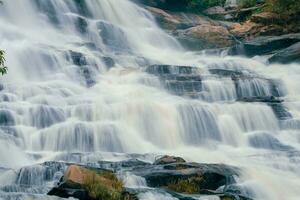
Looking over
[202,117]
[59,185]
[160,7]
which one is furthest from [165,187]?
[160,7]

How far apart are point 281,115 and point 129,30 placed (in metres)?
16.6

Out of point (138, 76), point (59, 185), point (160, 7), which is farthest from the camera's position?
point (160, 7)

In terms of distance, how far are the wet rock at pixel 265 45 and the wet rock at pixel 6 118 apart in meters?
17.6

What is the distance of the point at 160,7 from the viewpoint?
43344 mm

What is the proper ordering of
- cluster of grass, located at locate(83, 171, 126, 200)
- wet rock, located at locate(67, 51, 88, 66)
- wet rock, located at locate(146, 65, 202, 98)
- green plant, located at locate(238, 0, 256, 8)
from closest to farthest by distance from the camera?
cluster of grass, located at locate(83, 171, 126, 200) < wet rock, located at locate(146, 65, 202, 98) < wet rock, located at locate(67, 51, 88, 66) < green plant, located at locate(238, 0, 256, 8)

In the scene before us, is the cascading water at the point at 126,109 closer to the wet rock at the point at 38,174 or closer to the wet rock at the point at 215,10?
the wet rock at the point at 38,174

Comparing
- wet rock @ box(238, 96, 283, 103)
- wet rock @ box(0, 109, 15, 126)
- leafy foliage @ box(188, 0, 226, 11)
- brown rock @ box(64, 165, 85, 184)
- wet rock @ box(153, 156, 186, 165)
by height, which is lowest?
brown rock @ box(64, 165, 85, 184)

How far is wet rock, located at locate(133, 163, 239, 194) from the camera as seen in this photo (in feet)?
48.6

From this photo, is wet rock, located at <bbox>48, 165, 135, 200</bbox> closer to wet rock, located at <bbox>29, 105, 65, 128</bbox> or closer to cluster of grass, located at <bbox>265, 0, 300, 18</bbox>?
wet rock, located at <bbox>29, 105, 65, 128</bbox>

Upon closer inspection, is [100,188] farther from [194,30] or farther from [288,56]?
[194,30]

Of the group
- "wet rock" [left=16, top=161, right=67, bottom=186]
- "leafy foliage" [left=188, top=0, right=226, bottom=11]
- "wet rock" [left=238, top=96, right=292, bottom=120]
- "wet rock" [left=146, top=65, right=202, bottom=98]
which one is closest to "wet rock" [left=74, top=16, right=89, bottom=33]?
"wet rock" [left=146, top=65, right=202, bottom=98]

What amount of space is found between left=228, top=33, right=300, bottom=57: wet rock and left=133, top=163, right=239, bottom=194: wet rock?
19385 millimetres

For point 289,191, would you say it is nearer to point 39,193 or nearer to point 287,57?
point 39,193

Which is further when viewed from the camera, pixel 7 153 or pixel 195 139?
pixel 195 139
